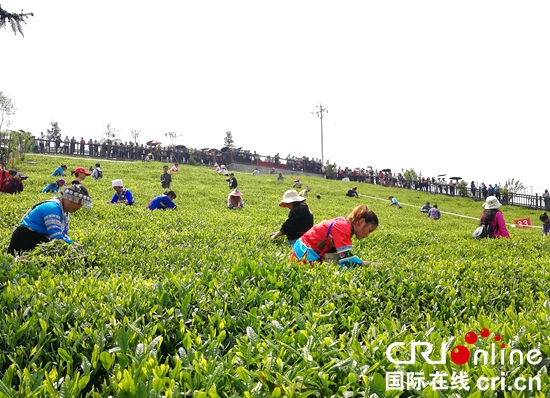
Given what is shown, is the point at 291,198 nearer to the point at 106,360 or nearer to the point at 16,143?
the point at 106,360

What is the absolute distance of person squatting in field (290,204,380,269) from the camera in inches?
193

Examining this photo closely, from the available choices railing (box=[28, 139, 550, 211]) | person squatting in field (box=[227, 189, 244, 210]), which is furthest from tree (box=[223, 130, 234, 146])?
person squatting in field (box=[227, 189, 244, 210])

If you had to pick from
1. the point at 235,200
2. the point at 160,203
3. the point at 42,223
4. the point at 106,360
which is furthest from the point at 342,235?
the point at 235,200

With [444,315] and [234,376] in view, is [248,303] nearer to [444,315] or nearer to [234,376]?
[234,376]

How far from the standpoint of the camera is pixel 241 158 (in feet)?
144

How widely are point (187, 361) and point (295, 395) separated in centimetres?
72

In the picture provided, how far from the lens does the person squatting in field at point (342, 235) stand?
4.91 meters

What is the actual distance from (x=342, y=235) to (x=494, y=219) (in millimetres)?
7023

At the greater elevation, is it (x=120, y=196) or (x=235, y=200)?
(x=120, y=196)

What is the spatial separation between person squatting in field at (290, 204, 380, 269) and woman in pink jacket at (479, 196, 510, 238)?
21.2 ft

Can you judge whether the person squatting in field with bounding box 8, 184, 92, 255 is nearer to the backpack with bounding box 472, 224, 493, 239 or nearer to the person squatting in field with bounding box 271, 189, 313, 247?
the person squatting in field with bounding box 271, 189, 313, 247

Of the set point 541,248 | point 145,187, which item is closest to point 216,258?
point 541,248

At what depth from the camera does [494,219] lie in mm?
10078

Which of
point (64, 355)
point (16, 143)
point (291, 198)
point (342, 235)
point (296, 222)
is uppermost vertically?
point (16, 143)
